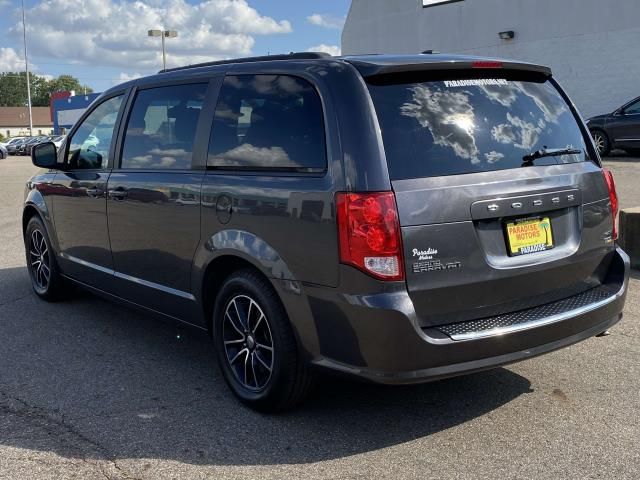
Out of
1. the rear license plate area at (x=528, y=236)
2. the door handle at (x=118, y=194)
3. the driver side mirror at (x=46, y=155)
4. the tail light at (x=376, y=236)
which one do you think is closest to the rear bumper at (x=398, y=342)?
the tail light at (x=376, y=236)

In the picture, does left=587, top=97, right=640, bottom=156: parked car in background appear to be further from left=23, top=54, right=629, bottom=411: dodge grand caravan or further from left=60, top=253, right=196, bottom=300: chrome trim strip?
left=60, top=253, right=196, bottom=300: chrome trim strip

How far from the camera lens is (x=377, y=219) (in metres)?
3.26

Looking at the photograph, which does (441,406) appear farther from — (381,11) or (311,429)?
(381,11)

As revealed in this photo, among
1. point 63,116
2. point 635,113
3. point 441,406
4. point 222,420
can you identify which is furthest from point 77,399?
point 63,116

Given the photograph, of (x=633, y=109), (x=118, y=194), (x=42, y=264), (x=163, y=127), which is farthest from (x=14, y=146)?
(x=163, y=127)

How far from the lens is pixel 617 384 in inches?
168

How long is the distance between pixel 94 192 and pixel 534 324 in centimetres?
327

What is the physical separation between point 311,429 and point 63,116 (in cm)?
4799

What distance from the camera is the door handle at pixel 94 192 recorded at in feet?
17.0

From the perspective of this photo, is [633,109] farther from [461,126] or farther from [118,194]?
[461,126]

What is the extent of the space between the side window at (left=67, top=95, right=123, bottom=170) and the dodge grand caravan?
0.87 metres

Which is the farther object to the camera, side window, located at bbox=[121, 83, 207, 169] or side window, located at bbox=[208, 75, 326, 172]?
side window, located at bbox=[121, 83, 207, 169]

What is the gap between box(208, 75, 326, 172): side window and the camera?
143 inches

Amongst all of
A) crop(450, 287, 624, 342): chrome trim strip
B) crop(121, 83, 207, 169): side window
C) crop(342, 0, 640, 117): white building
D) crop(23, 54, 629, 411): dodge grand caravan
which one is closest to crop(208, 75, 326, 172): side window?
crop(23, 54, 629, 411): dodge grand caravan
